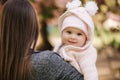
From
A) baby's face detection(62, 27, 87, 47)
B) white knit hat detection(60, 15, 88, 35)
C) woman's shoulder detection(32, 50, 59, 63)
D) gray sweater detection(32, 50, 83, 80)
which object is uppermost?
white knit hat detection(60, 15, 88, 35)

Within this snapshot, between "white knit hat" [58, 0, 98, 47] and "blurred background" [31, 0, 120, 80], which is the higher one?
"blurred background" [31, 0, 120, 80]

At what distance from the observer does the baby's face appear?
3318 mm

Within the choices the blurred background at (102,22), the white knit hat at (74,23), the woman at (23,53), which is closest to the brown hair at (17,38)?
the woman at (23,53)

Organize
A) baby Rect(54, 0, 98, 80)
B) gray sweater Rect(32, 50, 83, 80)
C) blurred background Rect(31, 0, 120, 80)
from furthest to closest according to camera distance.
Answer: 1. blurred background Rect(31, 0, 120, 80)
2. baby Rect(54, 0, 98, 80)
3. gray sweater Rect(32, 50, 83, 80)

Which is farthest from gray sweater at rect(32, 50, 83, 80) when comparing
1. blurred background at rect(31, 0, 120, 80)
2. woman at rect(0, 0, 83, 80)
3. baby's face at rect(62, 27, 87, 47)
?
blurred background at rect(31, 0, 120, 80)

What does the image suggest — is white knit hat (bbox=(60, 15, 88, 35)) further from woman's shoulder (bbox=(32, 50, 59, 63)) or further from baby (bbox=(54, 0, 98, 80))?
woman's shoulder (bbox=(32, 50, 59, 63))

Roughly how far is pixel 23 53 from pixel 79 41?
42cm

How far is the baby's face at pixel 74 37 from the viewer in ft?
10.9

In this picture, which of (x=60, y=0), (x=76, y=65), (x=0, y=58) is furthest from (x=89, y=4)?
(x=60, y=0)

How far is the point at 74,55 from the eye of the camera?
3301 mm

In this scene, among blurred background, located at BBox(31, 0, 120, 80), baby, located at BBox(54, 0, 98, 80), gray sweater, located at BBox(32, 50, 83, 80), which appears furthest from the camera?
blurred background, located at BBox(31, 0, 120, 80)

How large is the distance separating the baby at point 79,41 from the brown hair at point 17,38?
292 mm

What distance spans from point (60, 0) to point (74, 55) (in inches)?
123

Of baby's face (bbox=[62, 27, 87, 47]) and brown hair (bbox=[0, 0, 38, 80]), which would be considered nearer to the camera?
brown hair (bbox=[0, 0, 38, 80])
